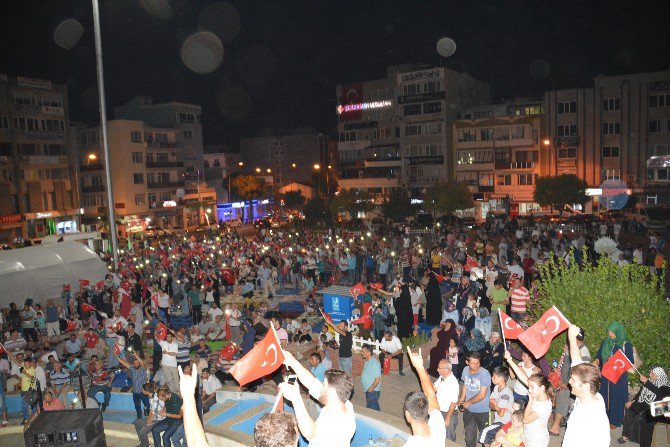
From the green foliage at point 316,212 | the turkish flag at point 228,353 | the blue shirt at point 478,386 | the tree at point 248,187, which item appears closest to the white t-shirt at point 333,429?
the blue shirt at point 478,386

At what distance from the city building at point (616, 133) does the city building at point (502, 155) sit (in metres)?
1.80

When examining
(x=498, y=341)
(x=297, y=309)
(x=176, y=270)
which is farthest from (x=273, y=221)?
(x=498, y=341)

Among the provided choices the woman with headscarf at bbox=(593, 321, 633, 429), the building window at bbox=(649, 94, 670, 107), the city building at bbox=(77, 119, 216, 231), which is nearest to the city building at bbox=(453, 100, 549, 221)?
the building window at bbox=(649, 94, 670, 107)

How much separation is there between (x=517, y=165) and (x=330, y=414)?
56.4 metres

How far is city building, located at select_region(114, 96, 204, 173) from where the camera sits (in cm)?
7094

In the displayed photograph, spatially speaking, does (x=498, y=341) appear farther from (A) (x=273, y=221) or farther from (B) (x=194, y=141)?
(B) (x=194, y=141)

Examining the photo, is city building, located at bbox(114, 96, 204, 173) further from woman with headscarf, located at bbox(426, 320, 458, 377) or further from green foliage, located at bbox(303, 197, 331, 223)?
woman with headscarf, located at bbox(426, 320, 458, 377)

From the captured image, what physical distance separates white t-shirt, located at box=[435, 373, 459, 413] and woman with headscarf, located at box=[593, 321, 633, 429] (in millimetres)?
2557

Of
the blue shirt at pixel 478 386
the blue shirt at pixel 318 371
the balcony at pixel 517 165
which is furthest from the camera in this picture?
the balcony at pixel 517 165

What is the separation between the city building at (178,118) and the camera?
70938mm

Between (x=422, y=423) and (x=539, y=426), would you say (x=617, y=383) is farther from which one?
(x=422, y=423)

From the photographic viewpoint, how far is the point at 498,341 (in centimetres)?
1041

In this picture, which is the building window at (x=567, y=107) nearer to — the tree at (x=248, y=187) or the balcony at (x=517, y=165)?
the balcony at (x=517, y=165)

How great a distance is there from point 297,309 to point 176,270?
6369 mm
